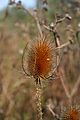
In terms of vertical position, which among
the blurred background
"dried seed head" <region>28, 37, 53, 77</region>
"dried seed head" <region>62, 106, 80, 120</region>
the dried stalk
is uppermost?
"dried seed head" <region>28, 37, 53, 77</region>

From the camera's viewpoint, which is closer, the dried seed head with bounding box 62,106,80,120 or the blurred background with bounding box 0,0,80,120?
the dried seed head with bounding box 62,106,80,120

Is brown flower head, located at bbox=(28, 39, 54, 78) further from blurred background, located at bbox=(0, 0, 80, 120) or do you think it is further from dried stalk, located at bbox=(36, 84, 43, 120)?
blurred background, located at bbox=(0, 0, 80, 120)

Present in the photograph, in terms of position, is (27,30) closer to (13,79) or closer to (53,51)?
(13,79)

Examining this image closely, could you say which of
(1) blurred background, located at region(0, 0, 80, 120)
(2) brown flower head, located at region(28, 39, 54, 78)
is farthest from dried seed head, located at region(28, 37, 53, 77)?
(1) blurred background, located at region(0, 0, 80, 120)

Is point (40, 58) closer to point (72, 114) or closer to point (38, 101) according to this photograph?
point (38, 101)

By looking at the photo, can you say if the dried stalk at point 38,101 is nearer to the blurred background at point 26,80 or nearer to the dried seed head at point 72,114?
the dried seed head at point 72,114
